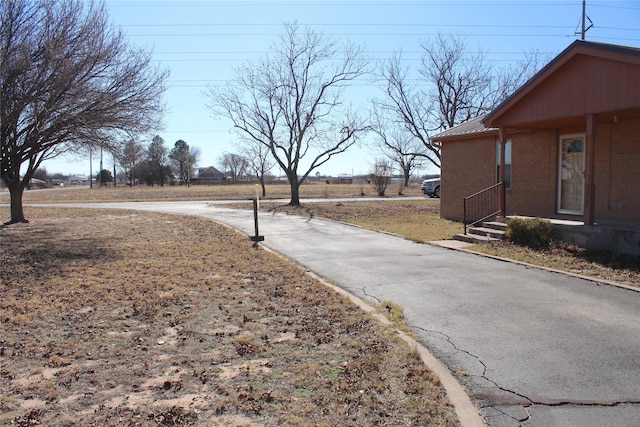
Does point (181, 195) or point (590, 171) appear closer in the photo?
point (590, 171)

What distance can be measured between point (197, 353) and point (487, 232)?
367 inches

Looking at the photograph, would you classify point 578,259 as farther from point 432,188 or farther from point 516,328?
point 432,188

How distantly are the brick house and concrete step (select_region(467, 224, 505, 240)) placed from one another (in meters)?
1.26

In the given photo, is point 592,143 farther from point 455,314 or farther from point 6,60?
point 6,60

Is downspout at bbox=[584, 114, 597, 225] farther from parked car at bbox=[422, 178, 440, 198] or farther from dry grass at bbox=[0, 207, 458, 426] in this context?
parked car at bbox=[422, 178, 440, 198]

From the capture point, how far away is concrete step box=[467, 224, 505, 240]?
11.8 metres

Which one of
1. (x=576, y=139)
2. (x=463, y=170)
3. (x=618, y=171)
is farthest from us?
(x=463, y=170)

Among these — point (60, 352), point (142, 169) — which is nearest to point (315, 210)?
point (60, 352)

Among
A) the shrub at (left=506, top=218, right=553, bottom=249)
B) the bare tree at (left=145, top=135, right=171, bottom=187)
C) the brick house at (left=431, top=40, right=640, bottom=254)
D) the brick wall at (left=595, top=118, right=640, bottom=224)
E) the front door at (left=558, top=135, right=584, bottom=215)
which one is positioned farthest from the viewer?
the bare tree at (left=145, top=135, right=171, bottom=187)

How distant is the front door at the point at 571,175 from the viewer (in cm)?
1246

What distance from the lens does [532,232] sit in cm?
1070

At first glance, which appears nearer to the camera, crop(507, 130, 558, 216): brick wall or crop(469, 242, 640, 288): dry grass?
crop(469, 242, 640, 288): dry grass

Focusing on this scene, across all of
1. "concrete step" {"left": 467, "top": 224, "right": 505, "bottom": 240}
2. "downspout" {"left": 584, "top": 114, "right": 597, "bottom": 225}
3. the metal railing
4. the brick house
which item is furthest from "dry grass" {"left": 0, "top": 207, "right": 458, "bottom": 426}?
the metal railing

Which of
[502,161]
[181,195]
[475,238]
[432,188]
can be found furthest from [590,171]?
[181,195]
